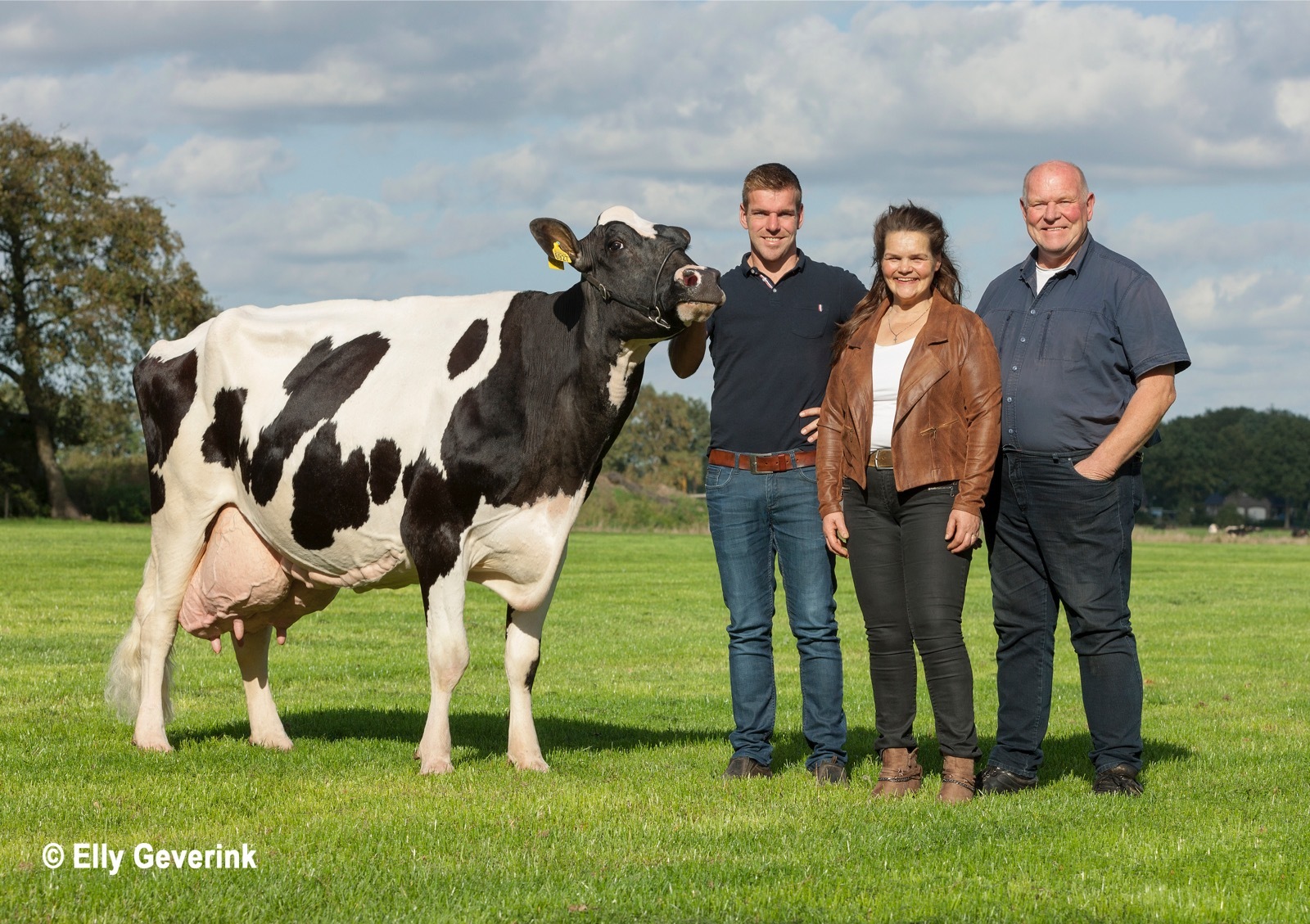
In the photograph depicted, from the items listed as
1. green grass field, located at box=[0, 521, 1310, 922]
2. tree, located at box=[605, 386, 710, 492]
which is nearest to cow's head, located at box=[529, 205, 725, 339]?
green grass field, located at box=[0, 521, 1310, 922]

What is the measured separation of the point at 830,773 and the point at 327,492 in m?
3.31

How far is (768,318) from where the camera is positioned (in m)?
7.71

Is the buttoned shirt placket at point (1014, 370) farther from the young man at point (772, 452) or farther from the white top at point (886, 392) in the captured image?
the young man at point (772, 452)

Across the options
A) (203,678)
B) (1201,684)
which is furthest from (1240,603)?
(203,678)

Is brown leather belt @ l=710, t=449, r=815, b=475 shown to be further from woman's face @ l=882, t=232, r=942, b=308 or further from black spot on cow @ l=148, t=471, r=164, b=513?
black spot on cow @ l=148, t=471, r=164, b=513

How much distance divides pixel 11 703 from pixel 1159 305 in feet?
28.5

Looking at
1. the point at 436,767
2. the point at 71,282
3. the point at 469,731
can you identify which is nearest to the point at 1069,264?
the point at 436,767

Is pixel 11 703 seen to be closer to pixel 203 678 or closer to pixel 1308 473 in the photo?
pixel 203 678

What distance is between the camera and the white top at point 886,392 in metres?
6.95

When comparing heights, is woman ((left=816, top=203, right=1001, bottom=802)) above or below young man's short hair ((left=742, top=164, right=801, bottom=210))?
below

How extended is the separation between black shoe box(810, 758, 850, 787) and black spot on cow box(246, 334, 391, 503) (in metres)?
3.45

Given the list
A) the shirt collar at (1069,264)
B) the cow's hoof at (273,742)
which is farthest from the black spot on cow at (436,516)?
the shirt collar at (1069,264)

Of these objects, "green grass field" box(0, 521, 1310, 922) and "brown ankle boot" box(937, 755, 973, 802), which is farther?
"brown ankle boot" box(937, 755, 973, 802)

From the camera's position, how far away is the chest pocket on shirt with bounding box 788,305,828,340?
7.69 metres
